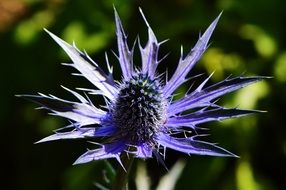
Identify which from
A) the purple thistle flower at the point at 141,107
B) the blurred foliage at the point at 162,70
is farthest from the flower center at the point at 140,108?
the blurred foliage at the point at 162,70

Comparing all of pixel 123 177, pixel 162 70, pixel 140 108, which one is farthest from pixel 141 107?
pixel 162 70

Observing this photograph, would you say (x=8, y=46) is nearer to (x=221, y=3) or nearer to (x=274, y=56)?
(x=221, y=3)

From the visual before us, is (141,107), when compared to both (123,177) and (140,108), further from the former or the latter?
(123,177)

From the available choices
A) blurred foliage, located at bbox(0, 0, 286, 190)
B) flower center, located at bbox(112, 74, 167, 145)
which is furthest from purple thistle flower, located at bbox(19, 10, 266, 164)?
blurred foliage, located at bbox(0, 0, 286, 190)

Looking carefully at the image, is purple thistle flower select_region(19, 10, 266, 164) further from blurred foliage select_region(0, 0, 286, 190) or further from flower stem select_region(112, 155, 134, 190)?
blurred foliage select_region(0, 0, 286, 190)

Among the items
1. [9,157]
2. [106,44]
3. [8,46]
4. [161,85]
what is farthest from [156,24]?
[161,85]

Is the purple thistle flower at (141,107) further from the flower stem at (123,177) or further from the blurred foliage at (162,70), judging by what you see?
the blurred foliage at (162,70)

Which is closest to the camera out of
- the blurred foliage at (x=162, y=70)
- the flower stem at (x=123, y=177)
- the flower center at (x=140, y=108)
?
the flower stem at (x=123, y=177)

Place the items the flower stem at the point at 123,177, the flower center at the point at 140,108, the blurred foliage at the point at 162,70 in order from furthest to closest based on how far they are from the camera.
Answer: the blurred foliage at the point at 162,70 < the flower center at the point at 140,108 < the flower stem at the point at 123,177
